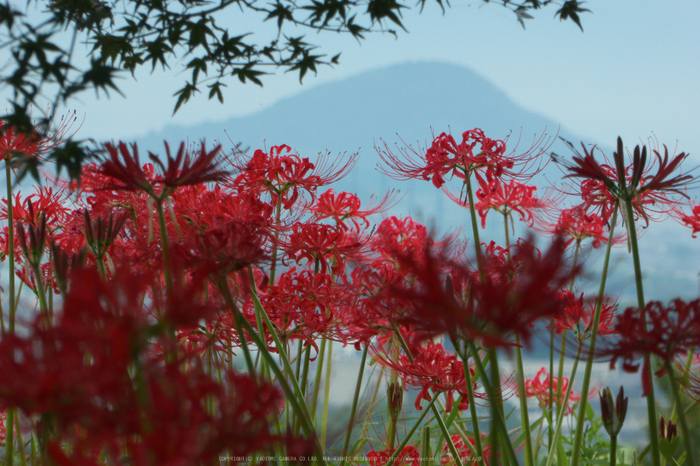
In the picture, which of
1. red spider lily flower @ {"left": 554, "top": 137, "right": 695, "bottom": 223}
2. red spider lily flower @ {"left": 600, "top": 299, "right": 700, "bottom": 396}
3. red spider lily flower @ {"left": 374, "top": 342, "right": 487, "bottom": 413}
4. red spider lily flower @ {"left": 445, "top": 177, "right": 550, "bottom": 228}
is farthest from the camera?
red spider lily flower @ {"left": 445, "top": 177, "right": 550, "bottom": 228}

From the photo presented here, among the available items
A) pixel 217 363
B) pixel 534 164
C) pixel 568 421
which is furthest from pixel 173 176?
pixel 568 421

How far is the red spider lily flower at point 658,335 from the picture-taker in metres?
0.60

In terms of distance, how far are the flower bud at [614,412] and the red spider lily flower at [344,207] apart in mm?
612

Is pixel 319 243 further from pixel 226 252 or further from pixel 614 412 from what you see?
pixel 614 412

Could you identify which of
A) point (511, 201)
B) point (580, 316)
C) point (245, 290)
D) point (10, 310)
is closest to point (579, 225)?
point (511, 201)

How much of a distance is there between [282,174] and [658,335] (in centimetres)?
71

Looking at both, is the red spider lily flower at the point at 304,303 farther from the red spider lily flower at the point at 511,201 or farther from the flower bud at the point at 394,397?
the red spider lily flower at the point at 511,201

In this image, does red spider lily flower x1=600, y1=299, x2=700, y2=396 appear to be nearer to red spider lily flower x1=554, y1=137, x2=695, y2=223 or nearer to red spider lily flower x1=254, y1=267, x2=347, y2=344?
red spider lily flower x1=554, y1=137, x2=695, y2=223

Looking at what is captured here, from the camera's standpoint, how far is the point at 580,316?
→ 43.1 inches

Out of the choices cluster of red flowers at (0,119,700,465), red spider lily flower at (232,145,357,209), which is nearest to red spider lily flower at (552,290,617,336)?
cluster of red flowers at (0,119,700,465)

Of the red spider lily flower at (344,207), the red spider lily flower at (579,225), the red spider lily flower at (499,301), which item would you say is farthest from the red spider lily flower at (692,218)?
the red spider lily flower at (499,301)

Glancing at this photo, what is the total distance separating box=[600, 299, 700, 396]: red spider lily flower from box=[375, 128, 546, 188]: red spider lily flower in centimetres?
46

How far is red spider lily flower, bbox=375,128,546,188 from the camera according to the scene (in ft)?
3.43

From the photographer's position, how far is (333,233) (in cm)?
108
